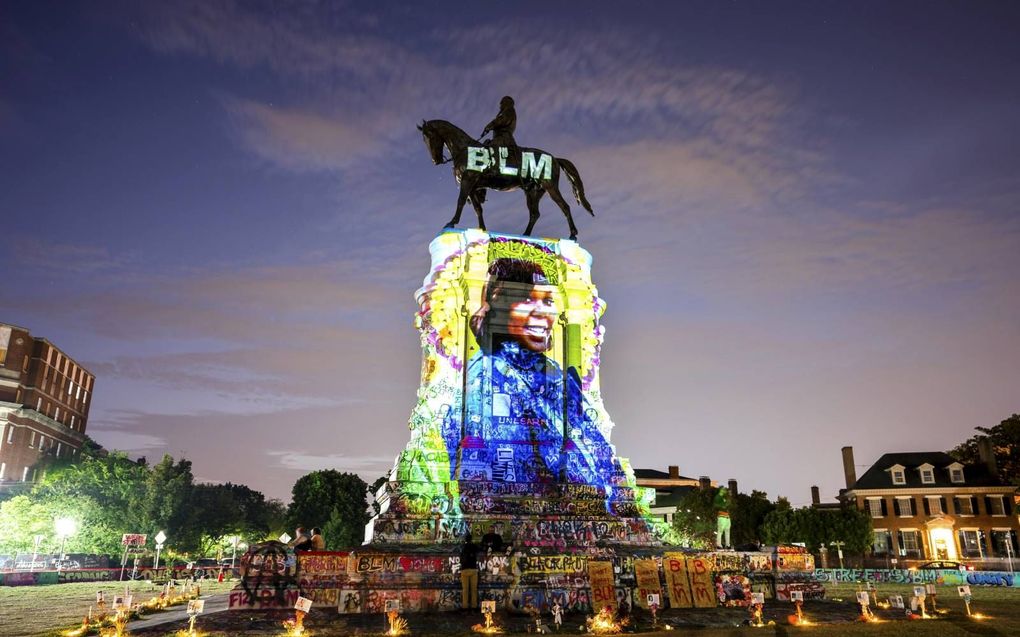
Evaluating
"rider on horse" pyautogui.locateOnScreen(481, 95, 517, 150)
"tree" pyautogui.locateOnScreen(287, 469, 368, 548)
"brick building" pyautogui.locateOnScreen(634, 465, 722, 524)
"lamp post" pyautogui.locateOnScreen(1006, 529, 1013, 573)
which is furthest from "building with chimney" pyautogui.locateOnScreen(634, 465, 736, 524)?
"rider on horse" pyautogui.locateOnScreen(481, 95, 517, 150)

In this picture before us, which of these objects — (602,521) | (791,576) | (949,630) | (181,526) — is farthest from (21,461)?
(949,630)

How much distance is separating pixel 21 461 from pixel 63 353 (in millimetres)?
20784

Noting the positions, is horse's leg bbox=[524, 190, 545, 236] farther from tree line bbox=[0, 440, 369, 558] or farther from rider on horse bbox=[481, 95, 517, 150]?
tree line bbox=[0, 440, 369, 558]

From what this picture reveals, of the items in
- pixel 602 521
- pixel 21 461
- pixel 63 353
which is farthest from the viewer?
pixel 63 353

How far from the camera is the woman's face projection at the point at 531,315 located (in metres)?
32.3

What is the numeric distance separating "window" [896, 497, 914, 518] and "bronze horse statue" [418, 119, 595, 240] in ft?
186

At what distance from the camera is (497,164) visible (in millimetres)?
34062

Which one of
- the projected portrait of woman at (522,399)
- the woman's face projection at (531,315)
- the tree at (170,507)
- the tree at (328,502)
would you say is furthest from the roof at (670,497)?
the woman's face projection at (531,315)

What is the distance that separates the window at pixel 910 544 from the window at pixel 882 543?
114cm

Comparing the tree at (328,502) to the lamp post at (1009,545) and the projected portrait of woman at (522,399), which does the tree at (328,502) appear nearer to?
the projected portrait of woman at (522,399)

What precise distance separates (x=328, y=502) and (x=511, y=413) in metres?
64.3

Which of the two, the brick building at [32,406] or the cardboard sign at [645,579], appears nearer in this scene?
the cardboard sign at [645,579]

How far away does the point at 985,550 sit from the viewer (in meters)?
67.4

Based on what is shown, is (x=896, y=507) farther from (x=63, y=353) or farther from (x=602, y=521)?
(x=63, y=353)
